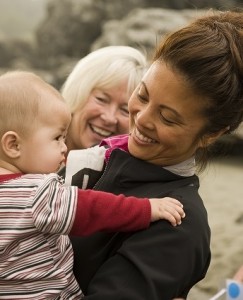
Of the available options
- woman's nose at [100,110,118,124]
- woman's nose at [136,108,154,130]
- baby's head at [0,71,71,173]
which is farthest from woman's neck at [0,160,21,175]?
woman's nose at [100,110,118,124]

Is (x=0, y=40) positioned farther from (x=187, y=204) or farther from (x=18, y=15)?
(x=187, y=204)

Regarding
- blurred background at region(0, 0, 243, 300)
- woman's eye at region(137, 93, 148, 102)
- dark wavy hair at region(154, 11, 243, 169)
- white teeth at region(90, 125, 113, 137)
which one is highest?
dark wavy hair at region(154, 11, 243, 169)

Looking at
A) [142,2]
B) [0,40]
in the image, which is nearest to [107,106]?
[142,2]

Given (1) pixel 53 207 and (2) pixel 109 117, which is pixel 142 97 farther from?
(2) pixel 109 117

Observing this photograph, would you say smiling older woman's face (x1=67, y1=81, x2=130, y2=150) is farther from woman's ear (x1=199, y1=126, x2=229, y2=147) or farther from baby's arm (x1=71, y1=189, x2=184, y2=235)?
baby's arm (x1=71, y1=189, x2=184, y2=235)

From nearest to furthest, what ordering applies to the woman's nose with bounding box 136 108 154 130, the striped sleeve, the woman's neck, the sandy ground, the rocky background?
the striped sleeve
the woman's neck
the woman's nose with bounding box 136 108 154 130
the sandy ground
the rocky background

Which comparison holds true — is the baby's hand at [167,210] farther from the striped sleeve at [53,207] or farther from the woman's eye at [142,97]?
the woman's eye at [142,97]

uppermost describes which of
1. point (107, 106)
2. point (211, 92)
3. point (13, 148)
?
point (211, 92)

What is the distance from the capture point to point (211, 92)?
57.4 inches

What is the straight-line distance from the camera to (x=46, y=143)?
4.70 ft

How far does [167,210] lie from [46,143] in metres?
0.37

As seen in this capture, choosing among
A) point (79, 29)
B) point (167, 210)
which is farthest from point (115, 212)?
point (79, 29)

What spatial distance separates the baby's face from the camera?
4.62 ft

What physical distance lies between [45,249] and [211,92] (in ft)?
2.04
